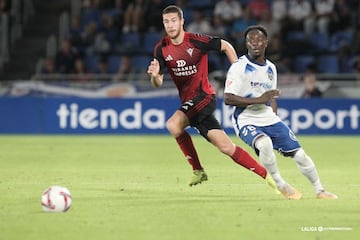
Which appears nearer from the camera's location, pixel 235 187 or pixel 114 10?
pixel 235 187

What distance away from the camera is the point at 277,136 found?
9.65m

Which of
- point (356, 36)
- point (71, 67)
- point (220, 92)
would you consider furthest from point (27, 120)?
point (356, 36)

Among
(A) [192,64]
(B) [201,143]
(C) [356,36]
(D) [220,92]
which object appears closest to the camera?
(A) [192,64]

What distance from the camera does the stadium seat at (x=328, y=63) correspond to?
2269cm

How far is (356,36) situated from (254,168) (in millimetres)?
13595

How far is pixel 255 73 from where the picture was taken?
9.73m

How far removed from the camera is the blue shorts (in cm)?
960

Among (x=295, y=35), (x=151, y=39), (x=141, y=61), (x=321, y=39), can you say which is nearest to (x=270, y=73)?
(x=141, y=61)

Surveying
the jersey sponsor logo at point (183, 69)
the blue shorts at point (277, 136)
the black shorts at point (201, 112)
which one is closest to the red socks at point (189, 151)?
the black shorts at point (201, 112)

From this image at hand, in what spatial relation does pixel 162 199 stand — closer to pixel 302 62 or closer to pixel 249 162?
pixel 249 162

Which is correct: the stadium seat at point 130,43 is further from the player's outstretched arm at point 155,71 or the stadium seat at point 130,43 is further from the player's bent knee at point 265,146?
the player's bent knee at point 265,146

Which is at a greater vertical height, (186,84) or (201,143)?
(186,84)

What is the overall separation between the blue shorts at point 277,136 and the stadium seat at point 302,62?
13244 mm

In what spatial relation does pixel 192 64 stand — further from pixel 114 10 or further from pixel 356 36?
pixel 114 10
